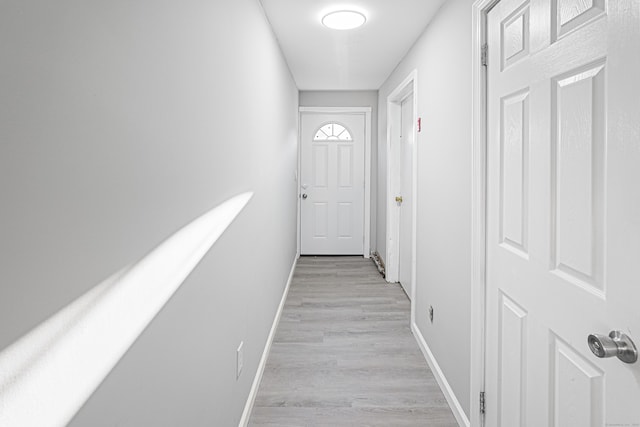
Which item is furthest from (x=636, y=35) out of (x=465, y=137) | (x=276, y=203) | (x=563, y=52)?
(x=276, y=203)

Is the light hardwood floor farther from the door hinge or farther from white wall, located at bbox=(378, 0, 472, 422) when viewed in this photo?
the door hinge

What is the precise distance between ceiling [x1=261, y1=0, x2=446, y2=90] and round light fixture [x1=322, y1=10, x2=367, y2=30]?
43 millimetres

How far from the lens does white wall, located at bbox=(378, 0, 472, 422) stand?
1.96 meters

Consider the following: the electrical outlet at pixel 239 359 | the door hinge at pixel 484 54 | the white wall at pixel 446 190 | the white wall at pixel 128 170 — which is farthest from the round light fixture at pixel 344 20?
the electrical outlet at pixel 239 359

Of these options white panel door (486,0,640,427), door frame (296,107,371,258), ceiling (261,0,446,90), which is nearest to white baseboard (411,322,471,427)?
white panel door (486,0,640,427)

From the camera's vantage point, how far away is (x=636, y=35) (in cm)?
85

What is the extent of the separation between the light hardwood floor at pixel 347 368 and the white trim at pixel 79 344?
135 cm

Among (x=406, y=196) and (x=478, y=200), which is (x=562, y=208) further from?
(x=406, y=196)

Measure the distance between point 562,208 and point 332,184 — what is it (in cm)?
442

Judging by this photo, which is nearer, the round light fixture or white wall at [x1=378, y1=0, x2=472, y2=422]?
white wall at [x1=378, y1=0, x2=472, y2=422]

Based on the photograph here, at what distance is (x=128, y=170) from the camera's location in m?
0.81

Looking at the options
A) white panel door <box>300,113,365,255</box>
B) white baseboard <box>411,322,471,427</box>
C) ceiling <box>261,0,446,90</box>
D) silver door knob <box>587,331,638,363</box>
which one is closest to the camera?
silver door knob <box>587,331,638,363</box>

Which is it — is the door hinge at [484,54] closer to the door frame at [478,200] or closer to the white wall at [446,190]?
the door frame at [478,200]

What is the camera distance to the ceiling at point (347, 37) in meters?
2.50
